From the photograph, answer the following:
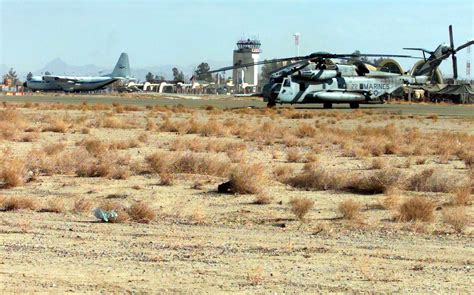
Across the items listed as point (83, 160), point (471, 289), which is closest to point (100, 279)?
point (471, 289)

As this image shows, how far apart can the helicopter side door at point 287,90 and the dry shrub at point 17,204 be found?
1639 inches

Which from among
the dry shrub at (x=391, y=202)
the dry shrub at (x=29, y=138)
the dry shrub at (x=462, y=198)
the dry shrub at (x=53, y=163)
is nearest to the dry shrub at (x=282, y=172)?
the dry shrub at (x=391, y=202)

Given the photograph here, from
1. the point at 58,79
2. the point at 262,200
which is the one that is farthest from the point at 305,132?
the point at 58,79

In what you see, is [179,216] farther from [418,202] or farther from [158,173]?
[158,173]

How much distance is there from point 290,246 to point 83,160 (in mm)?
11077

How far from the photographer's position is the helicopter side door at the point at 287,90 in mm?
54594

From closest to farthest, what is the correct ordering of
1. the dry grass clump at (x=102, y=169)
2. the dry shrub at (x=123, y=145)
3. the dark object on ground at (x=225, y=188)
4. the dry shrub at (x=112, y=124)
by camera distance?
the dark object on ground at (x=225, y=188) < the dry grass clump at (x=102, y=169) < the dry shrub at (x=123, y=145) < the dry shrub at (x=112, y=124)

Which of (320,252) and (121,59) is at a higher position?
(121,59)

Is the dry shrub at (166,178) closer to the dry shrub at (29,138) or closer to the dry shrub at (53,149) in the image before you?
the dry shrub at (53,149)

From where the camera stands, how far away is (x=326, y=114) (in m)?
53.9

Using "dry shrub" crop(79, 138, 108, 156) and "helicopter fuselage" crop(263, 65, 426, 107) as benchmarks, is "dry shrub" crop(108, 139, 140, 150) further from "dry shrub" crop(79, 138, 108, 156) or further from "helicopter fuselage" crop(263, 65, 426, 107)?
"helicopter fuselage" crop(263, 65, 426, 107)

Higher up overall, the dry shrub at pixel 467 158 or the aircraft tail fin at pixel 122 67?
the aircraft tail fin at pixel 122 67

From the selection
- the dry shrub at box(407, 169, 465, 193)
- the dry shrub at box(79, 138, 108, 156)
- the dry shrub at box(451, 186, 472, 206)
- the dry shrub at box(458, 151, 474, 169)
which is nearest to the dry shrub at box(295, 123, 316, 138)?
the dry shrub at box(458, 151, 474, 169)

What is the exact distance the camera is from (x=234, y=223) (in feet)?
41.1
